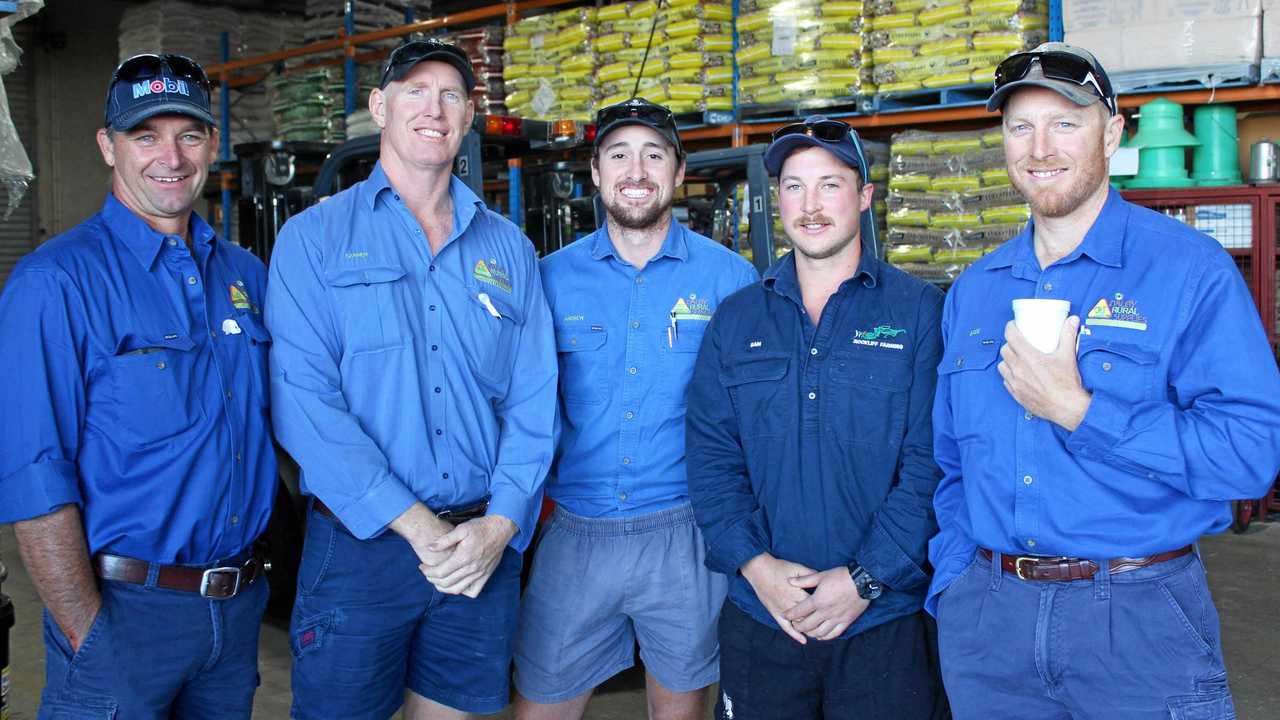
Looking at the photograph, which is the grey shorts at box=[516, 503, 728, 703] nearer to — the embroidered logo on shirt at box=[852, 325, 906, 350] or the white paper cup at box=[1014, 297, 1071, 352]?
the embroidered logo on shirt at box=[852, 325, 906, 350]

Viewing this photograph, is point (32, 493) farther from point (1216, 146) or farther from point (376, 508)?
point (1216, 146)

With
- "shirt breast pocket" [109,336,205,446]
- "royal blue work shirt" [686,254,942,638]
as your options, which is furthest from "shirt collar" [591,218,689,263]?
"shirt breast pocket" [109,336,205,446]

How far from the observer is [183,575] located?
2.67 metres

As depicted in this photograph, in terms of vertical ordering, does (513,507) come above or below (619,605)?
above

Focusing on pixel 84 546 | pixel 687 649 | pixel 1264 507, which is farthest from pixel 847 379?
pixel 1264 507

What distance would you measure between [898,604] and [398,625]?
128 centimetres

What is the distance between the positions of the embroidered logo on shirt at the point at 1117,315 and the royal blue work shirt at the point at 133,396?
2004 millimetres

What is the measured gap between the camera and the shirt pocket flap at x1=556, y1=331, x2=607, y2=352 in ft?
10.9

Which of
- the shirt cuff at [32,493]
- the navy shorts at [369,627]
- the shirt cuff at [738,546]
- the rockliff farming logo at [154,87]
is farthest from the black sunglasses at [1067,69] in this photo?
the shirt cuff at [32,493]

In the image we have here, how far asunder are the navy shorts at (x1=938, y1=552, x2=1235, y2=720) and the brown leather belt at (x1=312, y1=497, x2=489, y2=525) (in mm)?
1302

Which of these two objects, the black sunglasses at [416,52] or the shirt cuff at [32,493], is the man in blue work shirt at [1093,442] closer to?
the black sunglasses at [416,52]

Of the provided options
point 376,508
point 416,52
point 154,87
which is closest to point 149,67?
point 154,87

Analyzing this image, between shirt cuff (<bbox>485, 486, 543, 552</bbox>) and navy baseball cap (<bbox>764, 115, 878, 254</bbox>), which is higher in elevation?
navy baseball cap (<bbox>764, 115, 878, 254</bbox>)

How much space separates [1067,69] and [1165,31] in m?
5.20
